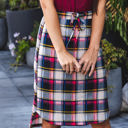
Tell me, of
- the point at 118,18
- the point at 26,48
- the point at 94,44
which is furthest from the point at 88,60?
the point at 26,48

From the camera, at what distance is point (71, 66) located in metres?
2.25

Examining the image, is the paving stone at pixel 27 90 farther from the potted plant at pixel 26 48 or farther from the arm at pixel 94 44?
the arm at pixel 94 44

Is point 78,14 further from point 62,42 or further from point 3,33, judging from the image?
point 3,33

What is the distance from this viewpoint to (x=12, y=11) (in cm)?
733

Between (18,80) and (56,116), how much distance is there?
359 centimetres

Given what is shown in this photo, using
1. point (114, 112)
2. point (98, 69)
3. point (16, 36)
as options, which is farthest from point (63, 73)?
point (16, 36)

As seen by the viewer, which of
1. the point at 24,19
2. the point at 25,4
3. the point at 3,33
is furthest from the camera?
the point at 3,33

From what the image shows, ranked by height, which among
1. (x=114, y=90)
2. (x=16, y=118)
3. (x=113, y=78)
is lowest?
(x=16, y=118)

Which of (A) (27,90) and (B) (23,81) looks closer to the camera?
(A) (27,90)

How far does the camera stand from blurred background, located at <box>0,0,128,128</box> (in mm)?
4070

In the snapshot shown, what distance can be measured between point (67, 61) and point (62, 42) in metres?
0.11

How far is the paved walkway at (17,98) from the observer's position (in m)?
4.11

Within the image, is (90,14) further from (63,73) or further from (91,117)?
(91,117)

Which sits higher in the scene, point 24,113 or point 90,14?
point 90,14
